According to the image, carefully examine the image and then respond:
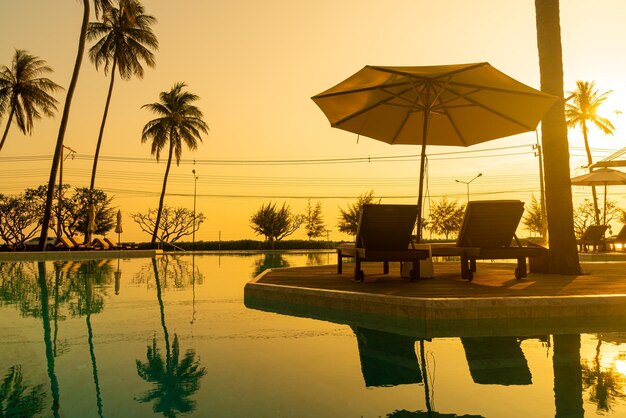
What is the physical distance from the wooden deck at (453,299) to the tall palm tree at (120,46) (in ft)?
89.5

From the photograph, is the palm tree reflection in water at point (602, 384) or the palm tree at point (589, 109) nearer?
the palm tree reflection in water at point (602, 384)

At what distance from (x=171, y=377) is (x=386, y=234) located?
177 inches

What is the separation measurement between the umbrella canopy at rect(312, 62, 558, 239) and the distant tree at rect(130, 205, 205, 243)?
104 feet

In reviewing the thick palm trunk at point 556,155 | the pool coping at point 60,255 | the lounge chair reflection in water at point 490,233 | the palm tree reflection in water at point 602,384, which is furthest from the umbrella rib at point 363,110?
the pool coping at point 60,255

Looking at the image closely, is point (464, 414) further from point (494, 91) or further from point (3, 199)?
point (3, 199)

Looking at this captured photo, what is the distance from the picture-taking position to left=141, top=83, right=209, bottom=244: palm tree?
3769cm

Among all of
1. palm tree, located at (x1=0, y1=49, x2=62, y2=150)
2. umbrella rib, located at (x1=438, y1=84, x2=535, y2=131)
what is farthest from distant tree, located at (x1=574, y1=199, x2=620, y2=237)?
palm tree, located at (x1=0, y1=49, x2=62, y2=150)

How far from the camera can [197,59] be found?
16.3 m

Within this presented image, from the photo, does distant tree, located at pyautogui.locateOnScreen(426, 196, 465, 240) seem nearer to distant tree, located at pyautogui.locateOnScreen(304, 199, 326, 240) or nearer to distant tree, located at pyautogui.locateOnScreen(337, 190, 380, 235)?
distant tree, located at pyautogui.locateOnScreen(337, 190, 380, 235)

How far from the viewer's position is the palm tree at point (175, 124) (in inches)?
1484

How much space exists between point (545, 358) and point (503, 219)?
3.87 metres

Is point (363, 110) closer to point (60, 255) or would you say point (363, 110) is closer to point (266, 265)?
point (266, 265)

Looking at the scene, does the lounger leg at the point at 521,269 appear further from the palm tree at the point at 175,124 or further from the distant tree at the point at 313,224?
the distant tree at the point at 313,224

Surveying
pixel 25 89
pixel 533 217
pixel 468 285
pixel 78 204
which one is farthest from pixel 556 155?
pixel 533 217
